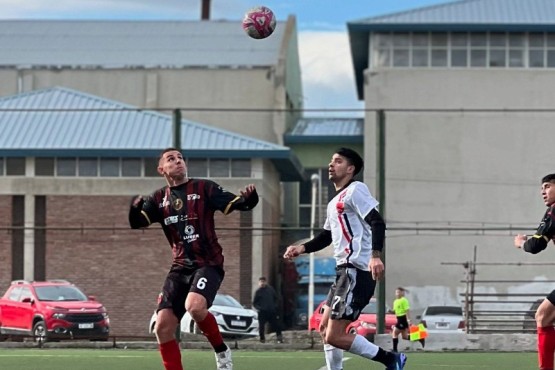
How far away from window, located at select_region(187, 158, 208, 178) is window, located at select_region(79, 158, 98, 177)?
12.5 feet

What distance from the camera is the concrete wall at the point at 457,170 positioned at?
141 feet

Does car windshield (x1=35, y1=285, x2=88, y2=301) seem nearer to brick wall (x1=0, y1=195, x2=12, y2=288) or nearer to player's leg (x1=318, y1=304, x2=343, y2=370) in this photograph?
brick wall (x1=0, y1=195, x2=12, y2=288)

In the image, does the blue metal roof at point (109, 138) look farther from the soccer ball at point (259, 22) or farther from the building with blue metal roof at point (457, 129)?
the soccer ball at point (259, 22)

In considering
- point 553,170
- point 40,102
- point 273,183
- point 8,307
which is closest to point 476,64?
point 553,170

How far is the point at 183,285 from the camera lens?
11.1 metres

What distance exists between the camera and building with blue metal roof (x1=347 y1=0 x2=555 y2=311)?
143 feet

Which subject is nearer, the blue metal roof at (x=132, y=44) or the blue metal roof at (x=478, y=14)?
the blue metal roof at (x=478, y=14)

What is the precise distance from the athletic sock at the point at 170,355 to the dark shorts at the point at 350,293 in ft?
4.27

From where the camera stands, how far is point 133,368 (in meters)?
15.1

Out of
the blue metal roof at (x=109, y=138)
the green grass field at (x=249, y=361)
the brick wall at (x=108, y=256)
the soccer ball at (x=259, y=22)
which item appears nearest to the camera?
the green grass field at (x=249, y=361)

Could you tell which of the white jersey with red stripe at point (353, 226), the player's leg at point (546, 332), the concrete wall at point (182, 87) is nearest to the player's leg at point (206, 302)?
the white jersey with red stripe at point (353, 226)

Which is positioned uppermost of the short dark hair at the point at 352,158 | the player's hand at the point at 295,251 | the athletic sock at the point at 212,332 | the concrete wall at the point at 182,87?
the concrete wall at the point at 182,87

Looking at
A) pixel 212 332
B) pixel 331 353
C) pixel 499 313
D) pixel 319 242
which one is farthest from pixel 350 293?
pixel 499 313

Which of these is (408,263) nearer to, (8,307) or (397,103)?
(397,103)
